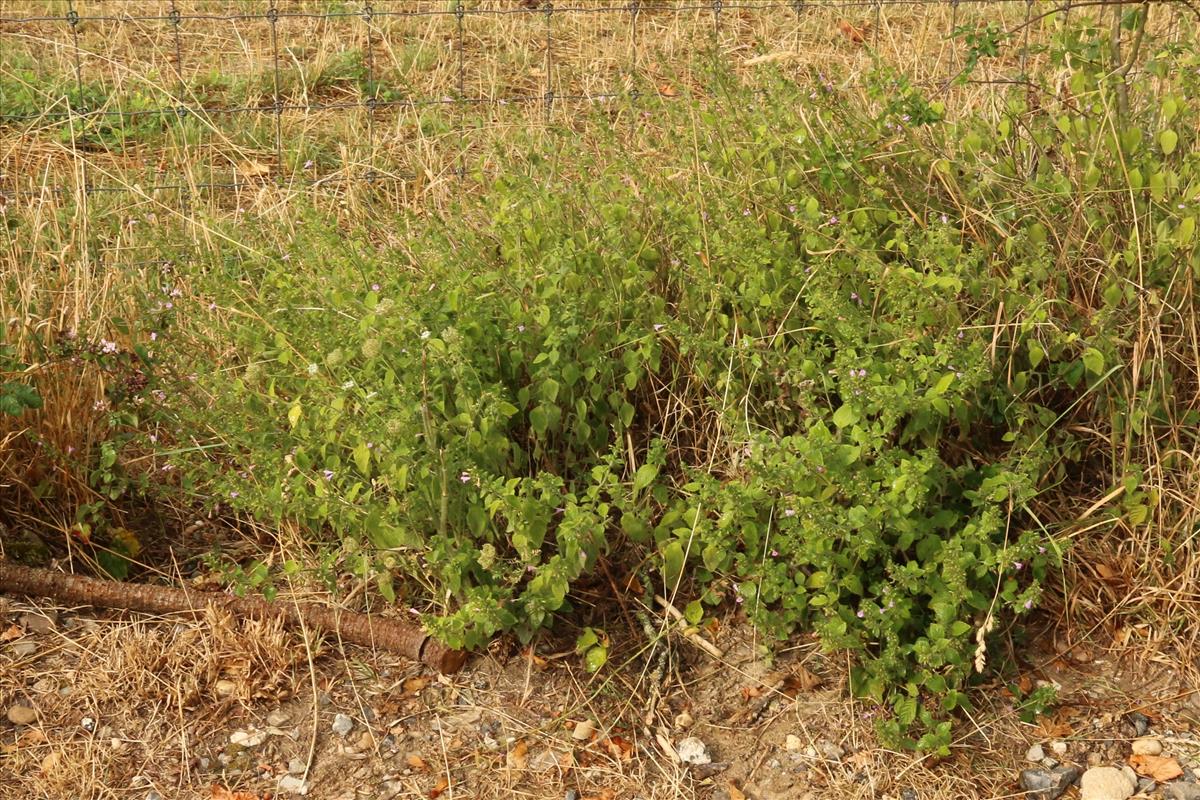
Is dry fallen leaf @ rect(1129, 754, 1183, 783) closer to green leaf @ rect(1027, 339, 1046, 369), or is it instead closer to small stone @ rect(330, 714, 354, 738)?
green leaf @ rect(1027, 339, 1046, 369)

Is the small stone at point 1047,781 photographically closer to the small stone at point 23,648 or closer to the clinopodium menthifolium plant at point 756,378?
the clinopodium menthifolium plant at point 756,378

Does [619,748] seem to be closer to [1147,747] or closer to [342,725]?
[342,725]

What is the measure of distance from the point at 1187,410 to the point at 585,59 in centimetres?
368

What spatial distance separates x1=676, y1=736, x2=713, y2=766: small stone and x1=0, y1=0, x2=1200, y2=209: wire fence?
8.61 ft

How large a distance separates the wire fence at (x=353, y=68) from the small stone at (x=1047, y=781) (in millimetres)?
2816

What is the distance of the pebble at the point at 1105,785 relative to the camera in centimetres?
287

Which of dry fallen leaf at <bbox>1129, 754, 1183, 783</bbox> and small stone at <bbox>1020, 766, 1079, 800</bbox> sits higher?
dry fallen leaf at <bbox>1129, 754, 1183, 783</bbox>

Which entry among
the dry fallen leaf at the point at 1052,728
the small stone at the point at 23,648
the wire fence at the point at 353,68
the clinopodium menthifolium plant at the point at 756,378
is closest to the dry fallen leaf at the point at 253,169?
the wire fence at the point at 353,68

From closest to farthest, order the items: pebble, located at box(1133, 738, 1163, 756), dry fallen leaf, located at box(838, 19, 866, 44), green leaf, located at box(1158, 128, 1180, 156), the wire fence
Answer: pebble, located at box(1133, 738, 1163, 756), green leaf, located at box(1158, 128, 1180, 156), the wire fence, dry fallen leaf, located at box(838, 19, 866, 44)

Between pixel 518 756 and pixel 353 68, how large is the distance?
13.8ft

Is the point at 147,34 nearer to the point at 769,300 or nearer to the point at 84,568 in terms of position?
the point at 84,568

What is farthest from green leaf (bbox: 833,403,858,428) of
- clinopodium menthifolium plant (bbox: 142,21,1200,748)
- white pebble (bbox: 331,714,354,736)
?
white pebble (bbox: 331,714,354,736)

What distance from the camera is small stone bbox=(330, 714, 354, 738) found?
3087mm

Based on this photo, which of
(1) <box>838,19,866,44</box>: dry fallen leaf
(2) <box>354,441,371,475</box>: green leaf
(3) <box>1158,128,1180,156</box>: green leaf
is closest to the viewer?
(2) <box>354,441,371,475</box>: green leaf
